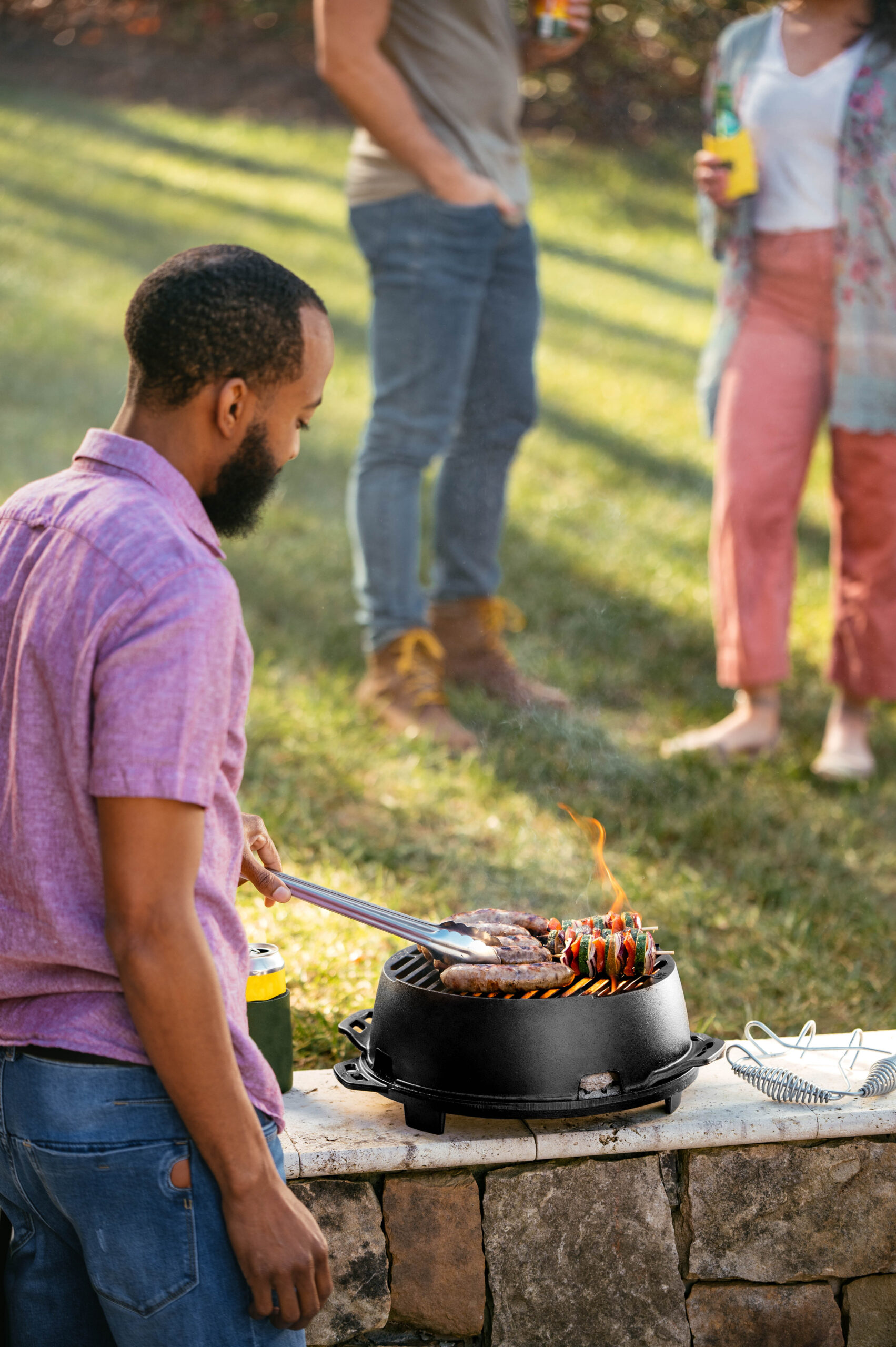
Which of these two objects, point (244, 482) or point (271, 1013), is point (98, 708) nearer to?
point (244, 482)

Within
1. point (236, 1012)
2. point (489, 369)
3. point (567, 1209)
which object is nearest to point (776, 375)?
point (489, 369)

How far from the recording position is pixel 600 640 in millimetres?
5211

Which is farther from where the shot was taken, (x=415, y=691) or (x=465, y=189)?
(x=415, y=691)

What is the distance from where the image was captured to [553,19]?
4027mm

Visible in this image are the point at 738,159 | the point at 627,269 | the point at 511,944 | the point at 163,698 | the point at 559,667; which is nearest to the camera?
the point at 163,698

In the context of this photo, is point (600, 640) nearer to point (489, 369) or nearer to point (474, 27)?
point (489, 369)

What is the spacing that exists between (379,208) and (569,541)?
2342 millimetres

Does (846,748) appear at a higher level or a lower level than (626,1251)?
lower

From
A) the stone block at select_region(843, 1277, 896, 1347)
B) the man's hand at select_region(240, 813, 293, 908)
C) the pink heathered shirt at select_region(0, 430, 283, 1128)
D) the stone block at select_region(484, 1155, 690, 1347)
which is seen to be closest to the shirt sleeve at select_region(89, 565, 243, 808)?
the pink heathered shirt at select_region(0, 430, 283, 1128)

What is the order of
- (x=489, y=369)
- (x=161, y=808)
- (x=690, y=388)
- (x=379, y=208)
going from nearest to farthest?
(x=161, y=808) → (x=379, y=208) → (x=489, y=369) → (x=690, y=388)

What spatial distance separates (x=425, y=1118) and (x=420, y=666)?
217cm

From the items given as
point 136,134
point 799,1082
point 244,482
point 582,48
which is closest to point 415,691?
point 799,1082

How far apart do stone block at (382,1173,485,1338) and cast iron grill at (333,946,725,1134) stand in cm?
10

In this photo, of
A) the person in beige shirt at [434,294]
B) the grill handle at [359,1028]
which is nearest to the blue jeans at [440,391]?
the person in beige shirt at [434,294]
